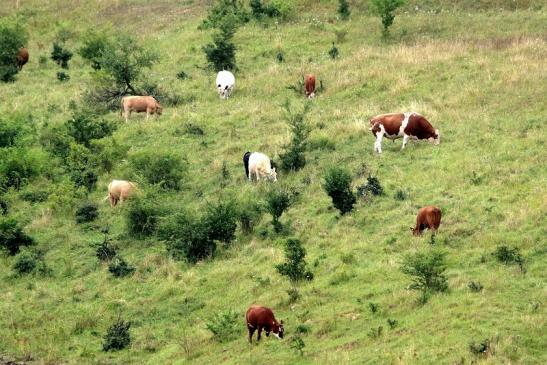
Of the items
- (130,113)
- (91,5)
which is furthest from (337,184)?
(91,5)

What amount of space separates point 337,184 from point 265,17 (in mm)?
23713

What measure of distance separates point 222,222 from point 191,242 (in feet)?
2.93

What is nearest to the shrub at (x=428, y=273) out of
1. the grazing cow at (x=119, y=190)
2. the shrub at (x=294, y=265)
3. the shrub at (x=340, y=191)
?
the shrub at (x=294, y=265)

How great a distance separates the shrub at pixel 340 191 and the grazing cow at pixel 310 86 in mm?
10648

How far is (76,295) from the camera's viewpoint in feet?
76.0

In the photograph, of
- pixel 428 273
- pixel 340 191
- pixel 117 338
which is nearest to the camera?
pixel 428 273

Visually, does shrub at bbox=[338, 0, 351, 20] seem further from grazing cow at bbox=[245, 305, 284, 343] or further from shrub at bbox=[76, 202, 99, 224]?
grazing cow at bbox=[245, 305, 284, 343]

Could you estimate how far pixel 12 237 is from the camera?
25.9 m

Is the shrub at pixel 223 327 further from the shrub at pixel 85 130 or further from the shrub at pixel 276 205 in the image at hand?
the shrub at pixel 85 130

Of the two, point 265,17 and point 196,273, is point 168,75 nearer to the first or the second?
point 265,17

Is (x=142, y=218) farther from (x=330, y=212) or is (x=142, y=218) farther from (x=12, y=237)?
(x=330, y=212)

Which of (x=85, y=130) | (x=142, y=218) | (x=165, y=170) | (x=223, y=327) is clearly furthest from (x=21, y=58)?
(x=223, y=327)

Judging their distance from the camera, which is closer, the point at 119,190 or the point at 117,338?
the point at 117,338

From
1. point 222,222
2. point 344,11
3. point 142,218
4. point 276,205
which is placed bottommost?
point 142,218
